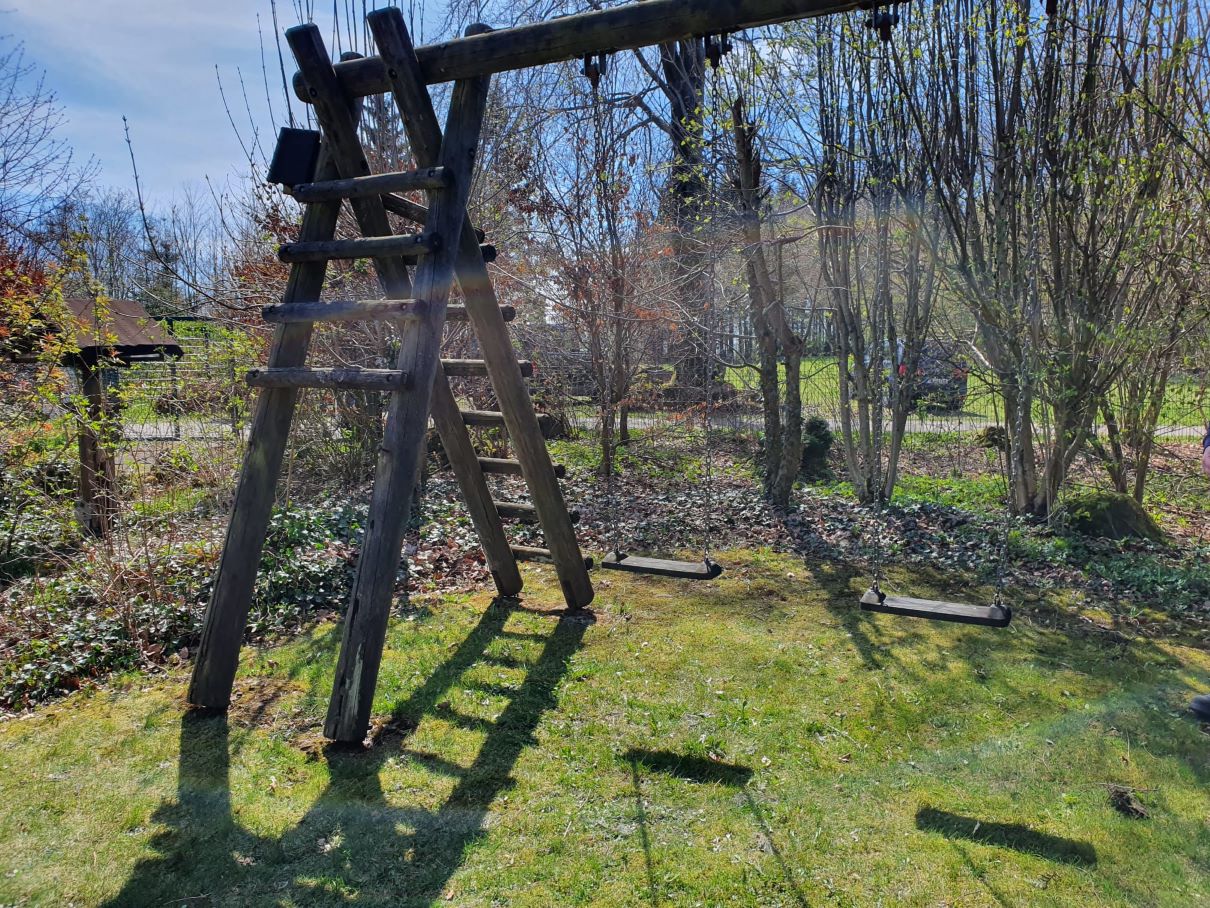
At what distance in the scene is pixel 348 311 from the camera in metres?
3.67

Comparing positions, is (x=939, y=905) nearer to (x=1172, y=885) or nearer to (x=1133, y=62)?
(x=1172, y=885)

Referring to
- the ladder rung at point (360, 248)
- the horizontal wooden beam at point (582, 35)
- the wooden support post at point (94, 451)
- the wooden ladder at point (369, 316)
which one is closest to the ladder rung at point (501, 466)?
the wooden ladder at point (369, 316)

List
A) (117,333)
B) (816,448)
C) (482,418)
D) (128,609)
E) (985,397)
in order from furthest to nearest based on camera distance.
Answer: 1. (816,448)
2. (985,397)
3. (117,333)
4. (482,418)
5. (128,609)

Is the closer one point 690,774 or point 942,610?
point 690,774

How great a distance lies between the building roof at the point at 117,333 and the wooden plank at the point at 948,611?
5385 mm

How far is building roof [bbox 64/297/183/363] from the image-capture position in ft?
18.7

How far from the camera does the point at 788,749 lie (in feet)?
12.0

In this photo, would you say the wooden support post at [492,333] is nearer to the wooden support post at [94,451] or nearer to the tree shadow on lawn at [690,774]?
the tree shadow on lawn at [690,774]

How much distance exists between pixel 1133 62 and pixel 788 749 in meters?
6.27

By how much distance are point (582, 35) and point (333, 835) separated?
3654 millimetres

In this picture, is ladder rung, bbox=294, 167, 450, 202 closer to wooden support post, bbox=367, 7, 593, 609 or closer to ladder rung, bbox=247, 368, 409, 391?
wooden support post, bbox=367, 7, 593, 609

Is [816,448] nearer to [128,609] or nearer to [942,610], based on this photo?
[942,610]

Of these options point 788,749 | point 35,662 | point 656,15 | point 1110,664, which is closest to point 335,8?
point 656,15

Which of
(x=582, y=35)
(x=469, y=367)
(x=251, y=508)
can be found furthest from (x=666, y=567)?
(x=582, y=35)
